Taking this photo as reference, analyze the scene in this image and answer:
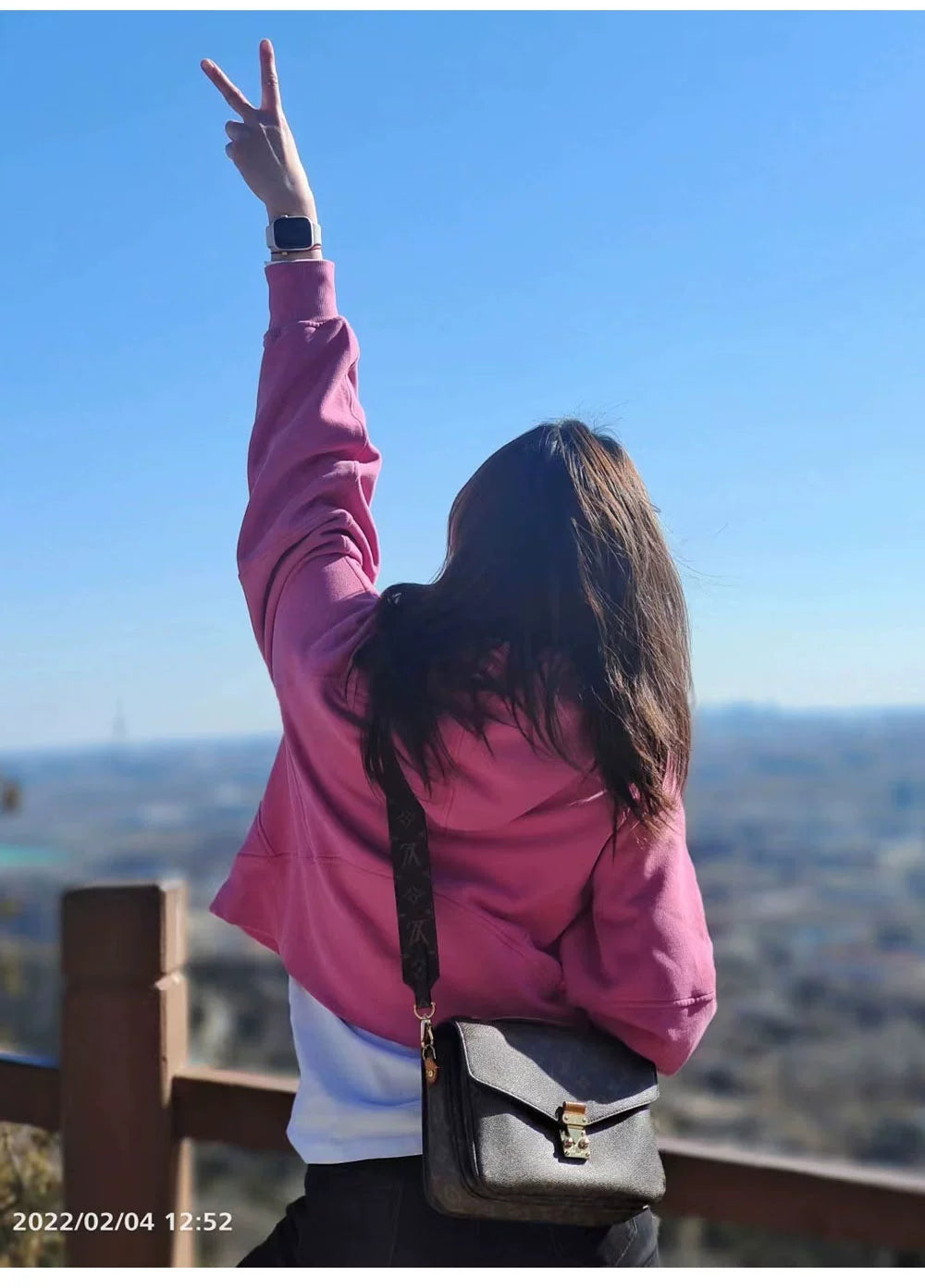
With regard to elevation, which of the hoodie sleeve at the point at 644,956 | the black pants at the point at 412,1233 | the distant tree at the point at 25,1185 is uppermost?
the hoodie sleeve at the point at 644,956

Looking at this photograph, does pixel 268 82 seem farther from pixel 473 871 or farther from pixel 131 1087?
pixel 131 1087

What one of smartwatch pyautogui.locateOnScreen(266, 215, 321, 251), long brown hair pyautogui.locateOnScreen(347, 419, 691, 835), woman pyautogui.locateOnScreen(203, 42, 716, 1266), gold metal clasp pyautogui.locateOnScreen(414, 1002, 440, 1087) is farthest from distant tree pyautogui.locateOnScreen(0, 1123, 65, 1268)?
smartwatch pyautogui.locateOnScreen(266, 215, 321, 251)

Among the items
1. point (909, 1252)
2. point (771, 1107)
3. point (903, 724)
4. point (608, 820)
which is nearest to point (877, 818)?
point (903, 724)

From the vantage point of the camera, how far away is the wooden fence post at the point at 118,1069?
66.4 inches

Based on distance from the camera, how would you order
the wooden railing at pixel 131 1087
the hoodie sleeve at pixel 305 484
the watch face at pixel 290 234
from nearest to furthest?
the hoodie sleeve at pixel 305 484
the watch face at pixel 290 234
the wooden railing at pixel 131 1087

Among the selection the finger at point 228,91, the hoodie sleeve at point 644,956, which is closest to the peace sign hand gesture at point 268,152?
the finger at point 228,91

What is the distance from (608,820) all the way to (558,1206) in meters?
0.34

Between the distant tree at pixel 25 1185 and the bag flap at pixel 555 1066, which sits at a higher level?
the bag flap at pixel 555 1066

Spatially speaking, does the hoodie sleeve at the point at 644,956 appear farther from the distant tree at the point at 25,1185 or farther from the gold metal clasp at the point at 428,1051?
the distant tree at the point at 25,1185

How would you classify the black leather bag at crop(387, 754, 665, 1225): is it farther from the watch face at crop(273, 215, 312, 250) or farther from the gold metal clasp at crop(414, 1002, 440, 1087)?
the watch face at crop(273, 215, 312, 250)

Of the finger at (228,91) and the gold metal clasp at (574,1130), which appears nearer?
the gold metal clasp at (574,1130)

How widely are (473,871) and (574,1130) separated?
248mm

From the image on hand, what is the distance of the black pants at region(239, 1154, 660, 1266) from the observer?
3.66 ft

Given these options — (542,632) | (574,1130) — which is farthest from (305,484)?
(574,1130)
